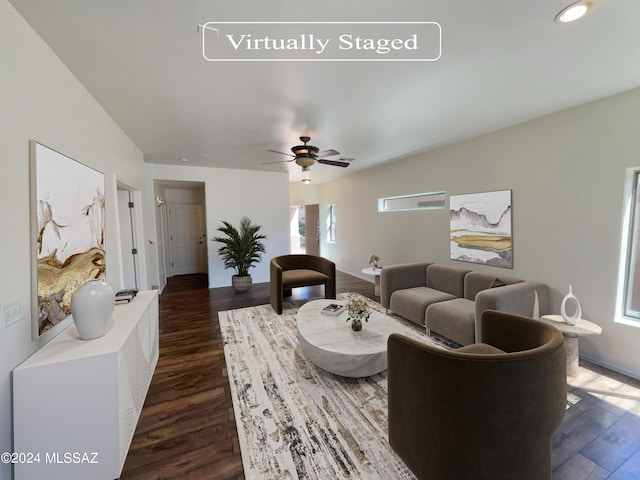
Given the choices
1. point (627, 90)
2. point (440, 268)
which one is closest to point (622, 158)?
point (627, 90)

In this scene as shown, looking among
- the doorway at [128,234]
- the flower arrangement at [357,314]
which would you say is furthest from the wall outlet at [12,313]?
the doorway at [128,234]

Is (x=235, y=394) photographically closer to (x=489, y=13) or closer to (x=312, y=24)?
(x=312, y=24)

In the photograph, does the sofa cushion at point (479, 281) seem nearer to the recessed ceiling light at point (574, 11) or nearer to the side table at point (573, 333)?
the side table at point (573, 333)

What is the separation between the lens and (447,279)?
11.9 feet

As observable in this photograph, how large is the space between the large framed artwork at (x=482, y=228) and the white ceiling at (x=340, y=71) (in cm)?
92

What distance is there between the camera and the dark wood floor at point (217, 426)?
1.55 m

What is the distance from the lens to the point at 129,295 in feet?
8.10

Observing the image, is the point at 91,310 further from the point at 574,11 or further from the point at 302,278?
the point at 574,11

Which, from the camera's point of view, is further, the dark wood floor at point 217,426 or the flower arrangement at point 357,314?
the flower arrangement at point 357,314

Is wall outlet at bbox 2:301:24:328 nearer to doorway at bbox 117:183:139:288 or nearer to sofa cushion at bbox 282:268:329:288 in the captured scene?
doorway at bbox 117:183:139:288

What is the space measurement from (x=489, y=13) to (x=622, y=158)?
2099mm

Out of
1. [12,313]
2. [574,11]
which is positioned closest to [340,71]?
[574,11]

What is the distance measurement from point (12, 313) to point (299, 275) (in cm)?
323

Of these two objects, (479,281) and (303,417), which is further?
(479,281)
